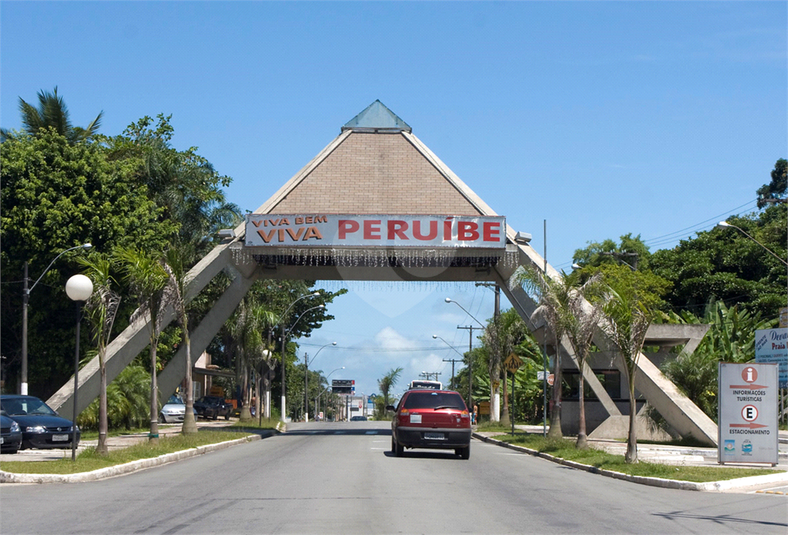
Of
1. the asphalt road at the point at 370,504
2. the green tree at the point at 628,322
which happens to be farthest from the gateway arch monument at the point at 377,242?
the asphalt road at the point at 370,504

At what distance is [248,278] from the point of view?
123 feet

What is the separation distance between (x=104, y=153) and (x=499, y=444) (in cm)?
2275

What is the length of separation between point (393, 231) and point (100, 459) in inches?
679

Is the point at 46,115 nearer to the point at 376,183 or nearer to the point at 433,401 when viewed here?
the point at 376,183

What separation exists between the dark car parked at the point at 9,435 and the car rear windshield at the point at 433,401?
9.82m

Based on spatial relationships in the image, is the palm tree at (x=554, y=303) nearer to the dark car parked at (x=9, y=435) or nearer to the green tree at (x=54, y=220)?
the dark car parked at (x=9, y=435)

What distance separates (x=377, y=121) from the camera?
125 ft

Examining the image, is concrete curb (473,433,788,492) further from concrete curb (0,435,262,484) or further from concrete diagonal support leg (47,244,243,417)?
concrete diagonal support leg (47,244,243,417)

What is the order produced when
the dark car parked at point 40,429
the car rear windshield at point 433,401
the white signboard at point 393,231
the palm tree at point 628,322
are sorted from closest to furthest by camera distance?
the palm tree at point 628,322 → the car rear windshield at point 433,401 → the dark car parked at point 40,429 → the white signboard at point 393,231

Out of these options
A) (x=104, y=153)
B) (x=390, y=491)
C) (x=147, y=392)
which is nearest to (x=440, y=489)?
(x=390, y=491)

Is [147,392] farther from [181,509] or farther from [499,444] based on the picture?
[181,509]

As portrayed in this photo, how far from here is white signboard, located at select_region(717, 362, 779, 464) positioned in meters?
20.1

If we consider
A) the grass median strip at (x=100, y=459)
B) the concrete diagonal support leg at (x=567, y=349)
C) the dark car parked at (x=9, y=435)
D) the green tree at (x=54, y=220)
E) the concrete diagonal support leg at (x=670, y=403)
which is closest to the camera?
the grass median strip at (x=100, y=459)

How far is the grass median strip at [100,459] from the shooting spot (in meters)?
16.3
